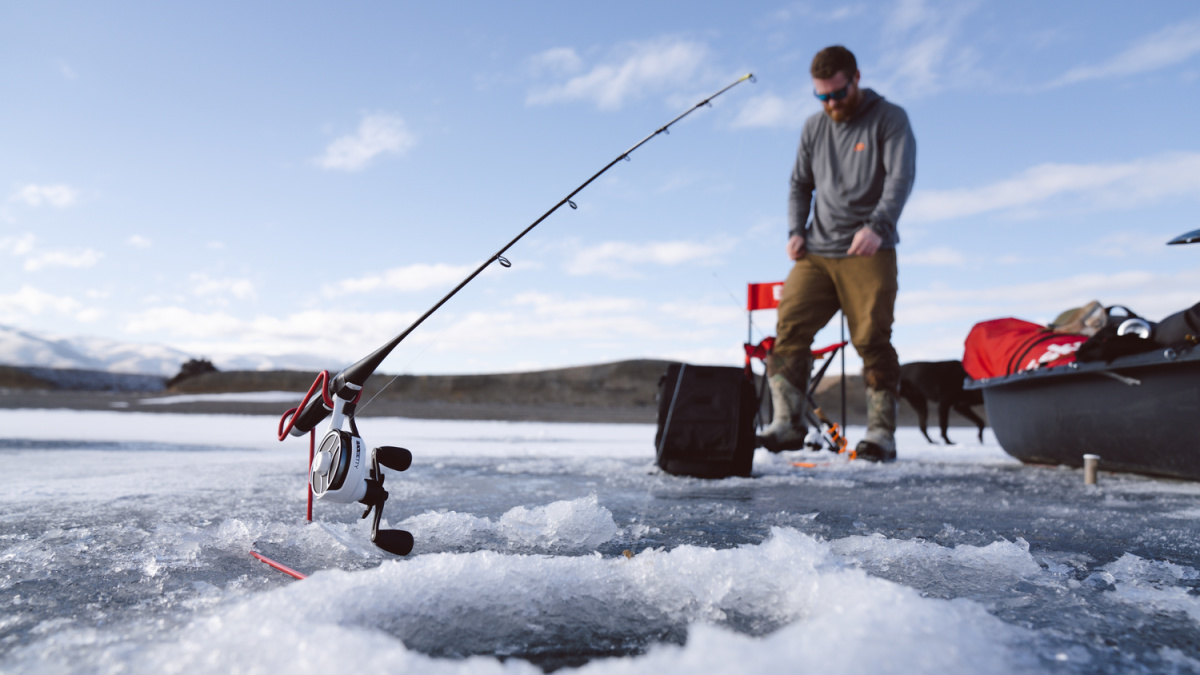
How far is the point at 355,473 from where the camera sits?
1.28 metres

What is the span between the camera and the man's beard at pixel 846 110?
12.5ft

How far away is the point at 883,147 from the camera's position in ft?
12.5

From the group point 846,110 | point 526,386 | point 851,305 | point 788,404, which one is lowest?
point 788,404

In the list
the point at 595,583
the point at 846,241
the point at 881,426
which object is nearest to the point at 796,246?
the point at 846,241

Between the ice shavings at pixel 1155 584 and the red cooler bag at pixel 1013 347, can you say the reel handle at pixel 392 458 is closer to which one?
the ice shavings at pixel 1155 584

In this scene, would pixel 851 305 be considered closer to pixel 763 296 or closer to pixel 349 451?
pixel 763 296

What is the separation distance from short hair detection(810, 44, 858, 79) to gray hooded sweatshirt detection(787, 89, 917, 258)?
0.25 metres

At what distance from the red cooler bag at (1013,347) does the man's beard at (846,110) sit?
1502 millimetres

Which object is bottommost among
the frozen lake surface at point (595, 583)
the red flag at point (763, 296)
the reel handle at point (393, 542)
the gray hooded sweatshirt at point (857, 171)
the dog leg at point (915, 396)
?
the frozen lake surface at point (595, 583)

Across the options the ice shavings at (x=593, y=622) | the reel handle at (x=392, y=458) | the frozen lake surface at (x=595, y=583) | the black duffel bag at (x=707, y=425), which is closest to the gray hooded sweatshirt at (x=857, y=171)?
the black duffel bag at (x=707, y=425)

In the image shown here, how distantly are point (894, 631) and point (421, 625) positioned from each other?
619 mm

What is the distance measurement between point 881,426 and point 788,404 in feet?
1.73

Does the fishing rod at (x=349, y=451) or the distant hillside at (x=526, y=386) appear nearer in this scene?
the fishing rod at (x=349, y=451)

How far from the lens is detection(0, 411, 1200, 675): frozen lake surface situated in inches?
31.7
